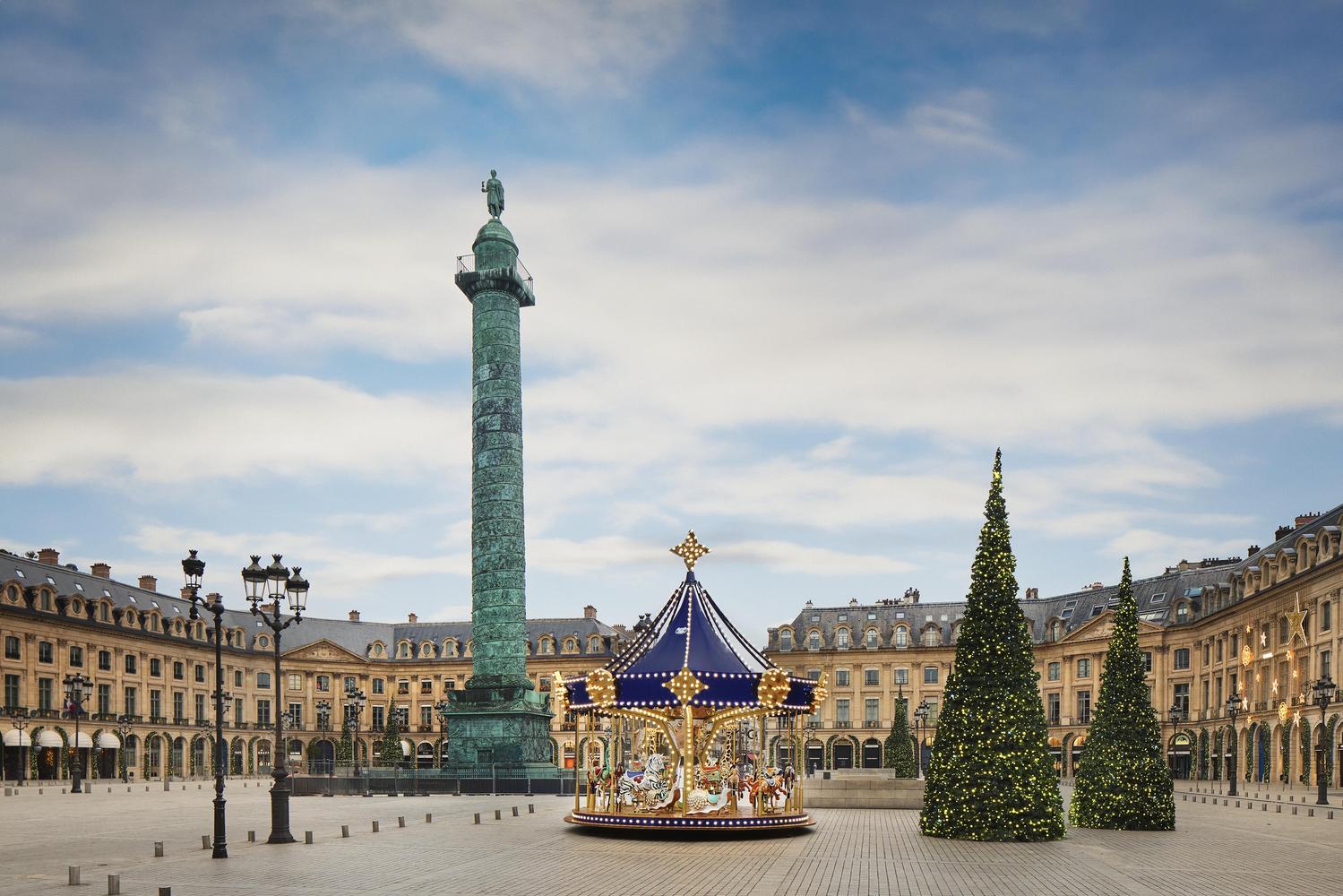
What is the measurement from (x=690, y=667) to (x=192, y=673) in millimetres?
74904

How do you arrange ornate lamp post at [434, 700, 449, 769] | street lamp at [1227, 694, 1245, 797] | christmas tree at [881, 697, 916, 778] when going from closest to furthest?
street lamp at [1227, 694, 1245, 797]
christmas tree at [881, 697, 916, 778]
ornate lamp post at [434, 700, 449, 769]

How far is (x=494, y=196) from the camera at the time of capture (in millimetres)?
62656

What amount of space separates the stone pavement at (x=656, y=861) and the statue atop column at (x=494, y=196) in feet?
116

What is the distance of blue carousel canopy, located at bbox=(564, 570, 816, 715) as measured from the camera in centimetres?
2991

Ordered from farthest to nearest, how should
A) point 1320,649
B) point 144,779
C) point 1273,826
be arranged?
point 144,779 < point 1320,649 < point 1273,826

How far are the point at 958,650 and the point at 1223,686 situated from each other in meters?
55.9

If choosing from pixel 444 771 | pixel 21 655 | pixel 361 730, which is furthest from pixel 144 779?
pixel 444 771

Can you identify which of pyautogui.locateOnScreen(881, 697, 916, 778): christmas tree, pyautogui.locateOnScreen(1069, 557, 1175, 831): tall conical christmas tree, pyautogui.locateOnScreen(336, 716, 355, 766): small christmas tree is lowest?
pyautogui.locateOnScreen(336, 716, 355, 766): small christmas tree

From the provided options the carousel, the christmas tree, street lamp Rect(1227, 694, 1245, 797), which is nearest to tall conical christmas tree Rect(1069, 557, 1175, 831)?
the carousel

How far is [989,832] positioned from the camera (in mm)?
26422

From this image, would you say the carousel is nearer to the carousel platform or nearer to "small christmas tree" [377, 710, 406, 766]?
the carousel platform

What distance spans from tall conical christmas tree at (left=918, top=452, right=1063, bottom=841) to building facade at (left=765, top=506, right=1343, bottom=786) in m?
26.7

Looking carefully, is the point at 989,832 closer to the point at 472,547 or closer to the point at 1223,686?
the point at 472,547

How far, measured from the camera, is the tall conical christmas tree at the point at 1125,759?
1161 inches
